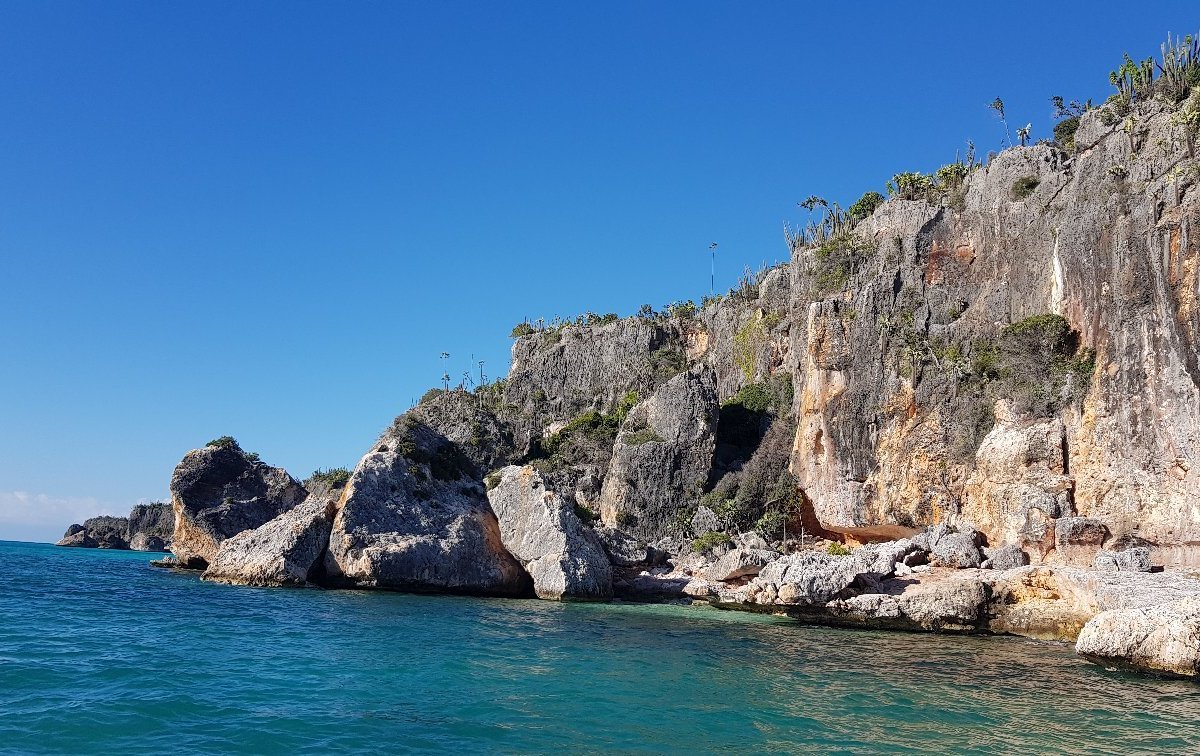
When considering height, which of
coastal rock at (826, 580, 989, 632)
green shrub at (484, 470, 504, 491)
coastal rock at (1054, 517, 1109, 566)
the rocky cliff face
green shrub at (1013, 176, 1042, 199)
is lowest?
coastal rock at (826, 580, 989, 632)

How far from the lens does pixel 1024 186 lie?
44.9m

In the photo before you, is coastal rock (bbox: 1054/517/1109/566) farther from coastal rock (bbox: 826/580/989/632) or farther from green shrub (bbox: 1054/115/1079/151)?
green shrub (bbox: 1054/115/1079/151)

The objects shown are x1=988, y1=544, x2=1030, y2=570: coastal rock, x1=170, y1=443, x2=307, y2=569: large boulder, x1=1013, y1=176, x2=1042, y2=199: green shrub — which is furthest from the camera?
x1=170, y1=443, x2=307, y2=569: large boulder

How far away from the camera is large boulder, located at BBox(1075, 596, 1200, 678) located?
18.2 metres

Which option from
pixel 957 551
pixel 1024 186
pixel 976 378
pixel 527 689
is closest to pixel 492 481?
pixel 957 551

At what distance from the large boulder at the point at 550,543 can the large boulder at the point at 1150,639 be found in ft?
65.1

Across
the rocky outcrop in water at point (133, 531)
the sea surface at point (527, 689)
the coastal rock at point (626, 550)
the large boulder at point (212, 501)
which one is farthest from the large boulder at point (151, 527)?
the sea surface at point (527, 689)

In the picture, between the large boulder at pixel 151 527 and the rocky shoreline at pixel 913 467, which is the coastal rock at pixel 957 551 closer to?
the rocky shoreline at pixel 913 467

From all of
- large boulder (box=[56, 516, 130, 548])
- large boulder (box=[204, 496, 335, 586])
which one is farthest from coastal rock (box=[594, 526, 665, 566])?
large boulder (box=[56, 516, 130, 548])

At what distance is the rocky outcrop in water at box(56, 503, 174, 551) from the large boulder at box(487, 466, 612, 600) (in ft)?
256

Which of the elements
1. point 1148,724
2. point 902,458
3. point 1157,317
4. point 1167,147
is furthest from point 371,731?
point 1167,147

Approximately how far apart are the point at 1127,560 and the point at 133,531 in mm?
106115

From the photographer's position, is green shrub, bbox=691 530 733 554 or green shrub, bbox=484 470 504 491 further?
green shrub, bbox=691 530 733 554

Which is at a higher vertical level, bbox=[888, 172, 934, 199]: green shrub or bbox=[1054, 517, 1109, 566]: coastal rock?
bbox=[888, 172, 934, 199]: green shrub
